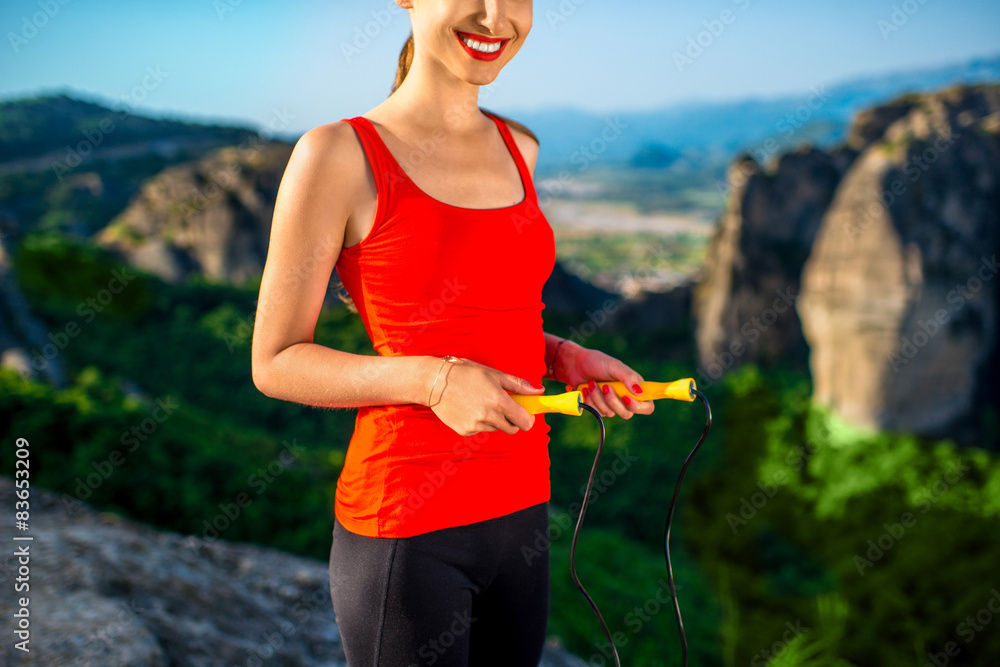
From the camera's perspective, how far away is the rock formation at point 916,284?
27.5 ft

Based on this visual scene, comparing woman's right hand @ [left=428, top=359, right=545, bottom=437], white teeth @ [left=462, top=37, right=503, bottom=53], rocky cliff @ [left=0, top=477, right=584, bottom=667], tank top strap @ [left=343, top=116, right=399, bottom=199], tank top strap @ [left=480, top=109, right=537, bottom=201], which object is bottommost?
rocky cliff @ [left=0, top=477, right=584, bottom=667]

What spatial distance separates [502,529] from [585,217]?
21369mm

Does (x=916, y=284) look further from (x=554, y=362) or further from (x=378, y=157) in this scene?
(x=378, y=157)

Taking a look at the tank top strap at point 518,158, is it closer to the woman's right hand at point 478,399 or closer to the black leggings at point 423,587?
the woman's right hand at point 478,399

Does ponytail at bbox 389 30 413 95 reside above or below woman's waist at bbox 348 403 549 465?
above

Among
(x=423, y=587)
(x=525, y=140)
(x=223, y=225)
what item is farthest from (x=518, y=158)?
(x=223, y=225)

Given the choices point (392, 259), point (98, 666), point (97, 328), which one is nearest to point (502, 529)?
point (392, 259)

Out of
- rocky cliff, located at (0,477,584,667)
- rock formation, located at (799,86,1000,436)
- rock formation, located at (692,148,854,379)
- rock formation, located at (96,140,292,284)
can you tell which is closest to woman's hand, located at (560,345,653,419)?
rocky cliff, located at (0,477,584,667)

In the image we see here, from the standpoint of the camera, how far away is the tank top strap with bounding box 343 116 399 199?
948 mm

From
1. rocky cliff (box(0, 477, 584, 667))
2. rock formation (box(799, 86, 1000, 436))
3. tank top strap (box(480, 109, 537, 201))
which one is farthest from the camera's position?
rock formation (box(799, 86, 1000, 436))

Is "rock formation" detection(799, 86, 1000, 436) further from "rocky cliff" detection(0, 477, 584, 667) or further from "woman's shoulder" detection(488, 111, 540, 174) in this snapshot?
"woman's shoulder" detection(488, 111, 540, 174)

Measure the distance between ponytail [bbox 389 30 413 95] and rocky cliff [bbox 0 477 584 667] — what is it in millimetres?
1814

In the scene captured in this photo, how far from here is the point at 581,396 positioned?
2.92ft

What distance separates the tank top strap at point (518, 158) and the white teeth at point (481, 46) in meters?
0.21
